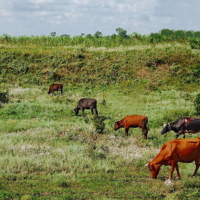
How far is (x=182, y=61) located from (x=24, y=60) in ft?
68.5

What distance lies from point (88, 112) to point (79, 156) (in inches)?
476

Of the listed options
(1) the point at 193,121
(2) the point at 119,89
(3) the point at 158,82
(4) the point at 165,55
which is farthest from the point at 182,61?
(1) the point at 193,121

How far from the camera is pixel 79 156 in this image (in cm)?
1427

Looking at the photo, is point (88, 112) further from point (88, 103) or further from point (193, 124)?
point (193, 124)

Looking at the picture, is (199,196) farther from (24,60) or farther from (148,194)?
(24,60)

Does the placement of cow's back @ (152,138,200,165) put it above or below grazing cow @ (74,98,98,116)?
below

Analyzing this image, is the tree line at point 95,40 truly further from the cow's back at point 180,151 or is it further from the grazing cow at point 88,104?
the cow's back at point 180,151

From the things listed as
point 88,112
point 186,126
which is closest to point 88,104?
point 88,112

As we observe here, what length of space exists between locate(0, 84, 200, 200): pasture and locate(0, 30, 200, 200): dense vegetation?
4 cm

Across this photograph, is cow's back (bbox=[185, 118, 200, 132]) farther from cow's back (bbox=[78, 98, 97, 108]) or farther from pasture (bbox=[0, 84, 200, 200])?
cow's back (bbox=[78, 98, 97, 108])

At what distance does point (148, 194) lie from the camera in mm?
10414

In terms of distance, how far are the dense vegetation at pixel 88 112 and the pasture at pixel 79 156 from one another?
40 mm

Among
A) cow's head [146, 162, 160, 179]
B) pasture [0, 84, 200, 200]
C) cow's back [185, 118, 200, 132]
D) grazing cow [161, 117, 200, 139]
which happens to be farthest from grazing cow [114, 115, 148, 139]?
cow's head [146, 162, 160, 179]

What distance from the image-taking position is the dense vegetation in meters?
11.3
